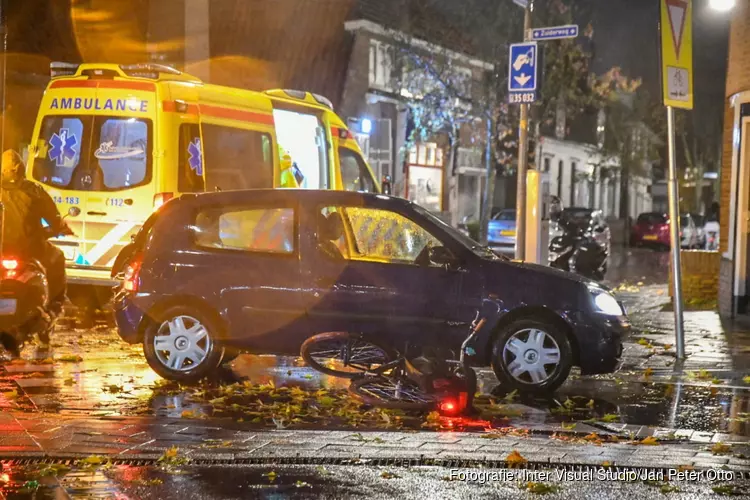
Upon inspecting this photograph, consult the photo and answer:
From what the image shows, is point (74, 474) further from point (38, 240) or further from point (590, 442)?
point (38, 240)

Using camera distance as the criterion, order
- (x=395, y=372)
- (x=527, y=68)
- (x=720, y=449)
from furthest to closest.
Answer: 1. (x=527, y=68)
2. (x=395, y=372)
3. (x=720, y=449)

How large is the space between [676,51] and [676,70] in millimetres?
188

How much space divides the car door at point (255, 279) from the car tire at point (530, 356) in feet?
5.46

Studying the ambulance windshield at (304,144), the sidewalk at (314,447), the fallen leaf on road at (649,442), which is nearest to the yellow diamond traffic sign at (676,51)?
the fallen leaf on road at (649,442)

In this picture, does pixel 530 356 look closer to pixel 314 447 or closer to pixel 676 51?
pixel 314 447

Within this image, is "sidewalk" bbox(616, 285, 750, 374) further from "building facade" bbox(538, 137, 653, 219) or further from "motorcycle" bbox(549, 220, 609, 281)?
"building facade" bbox(538, 137, 653, 219)

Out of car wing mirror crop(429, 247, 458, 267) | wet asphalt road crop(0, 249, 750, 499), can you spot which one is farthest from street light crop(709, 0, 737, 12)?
car wing mirror crop(429, 247, 458, 267)

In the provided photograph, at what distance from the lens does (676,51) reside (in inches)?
416

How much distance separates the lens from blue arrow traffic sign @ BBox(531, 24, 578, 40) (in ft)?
43.7

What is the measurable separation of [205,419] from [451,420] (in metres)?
1.74

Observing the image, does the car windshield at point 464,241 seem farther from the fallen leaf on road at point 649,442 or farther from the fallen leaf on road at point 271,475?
the fallen leaf on road at point 271,475

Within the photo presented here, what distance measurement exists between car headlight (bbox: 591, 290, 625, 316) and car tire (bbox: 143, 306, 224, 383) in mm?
3165

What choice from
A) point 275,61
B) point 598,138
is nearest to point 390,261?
point 275,61

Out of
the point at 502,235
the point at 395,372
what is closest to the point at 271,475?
the point at 395,372
